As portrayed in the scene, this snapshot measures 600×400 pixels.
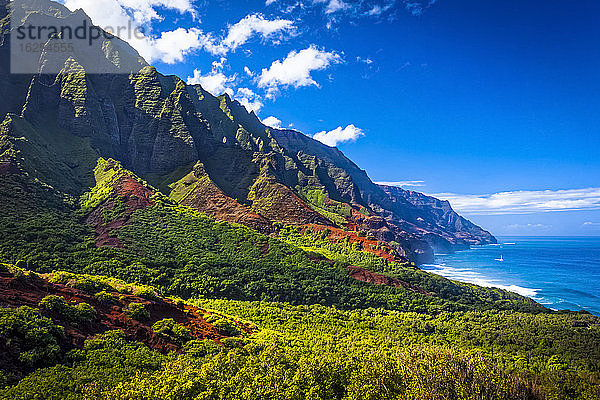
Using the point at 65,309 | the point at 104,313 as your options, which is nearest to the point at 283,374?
the point at 104,313

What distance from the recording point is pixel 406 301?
8631cm

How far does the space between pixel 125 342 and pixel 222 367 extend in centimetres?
1100

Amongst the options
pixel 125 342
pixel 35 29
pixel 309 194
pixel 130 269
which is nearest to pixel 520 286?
pixel 309 194

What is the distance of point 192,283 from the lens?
244 feet

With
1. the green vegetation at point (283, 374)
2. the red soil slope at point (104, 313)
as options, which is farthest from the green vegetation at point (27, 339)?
the red soil slope at point (104, 313)

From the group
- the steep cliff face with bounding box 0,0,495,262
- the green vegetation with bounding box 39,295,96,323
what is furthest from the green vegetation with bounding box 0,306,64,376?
the steep cliff face with bounding box 0,0,495,262

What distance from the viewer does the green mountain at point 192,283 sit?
88.3 ft

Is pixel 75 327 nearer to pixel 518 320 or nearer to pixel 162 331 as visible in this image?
pixel 162 331

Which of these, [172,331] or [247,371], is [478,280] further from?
[247,371]

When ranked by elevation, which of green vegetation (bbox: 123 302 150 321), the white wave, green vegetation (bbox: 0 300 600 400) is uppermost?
green vegetation (bbox: 123 302 150 321)

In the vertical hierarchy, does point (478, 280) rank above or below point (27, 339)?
below

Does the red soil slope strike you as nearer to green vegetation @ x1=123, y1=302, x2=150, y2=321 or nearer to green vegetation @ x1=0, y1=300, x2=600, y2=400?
green vegetation @ x1=123, y1=302, x2=150, y2=321

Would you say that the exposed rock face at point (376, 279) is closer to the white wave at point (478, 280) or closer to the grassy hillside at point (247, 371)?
the grassy hillside at point (247, 371)

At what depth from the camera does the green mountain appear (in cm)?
2691
